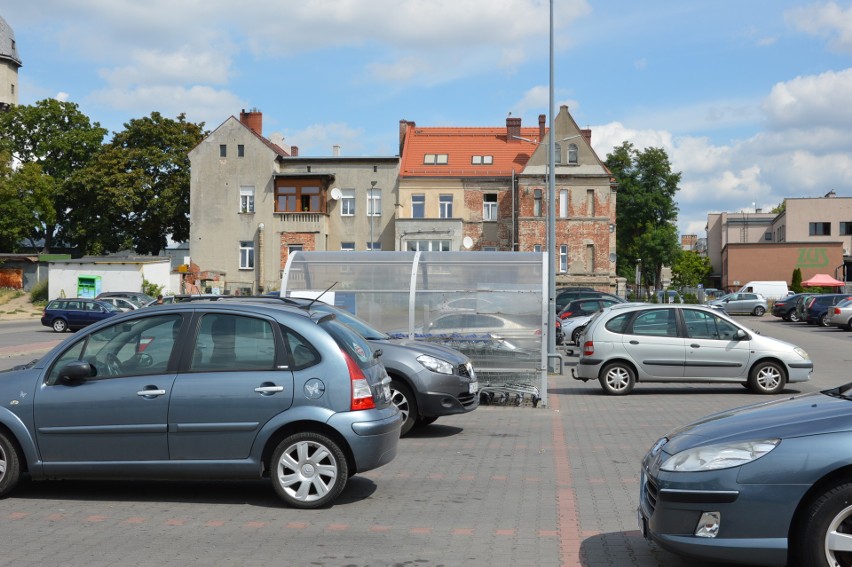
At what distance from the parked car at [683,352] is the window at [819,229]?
80520mm

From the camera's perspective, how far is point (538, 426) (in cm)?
1329

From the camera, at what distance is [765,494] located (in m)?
5.28

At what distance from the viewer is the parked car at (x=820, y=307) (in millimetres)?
46750

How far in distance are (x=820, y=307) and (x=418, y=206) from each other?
26.9m

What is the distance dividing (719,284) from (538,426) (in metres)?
99.0

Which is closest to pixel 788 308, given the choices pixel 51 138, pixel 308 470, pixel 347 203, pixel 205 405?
pixel 347 203

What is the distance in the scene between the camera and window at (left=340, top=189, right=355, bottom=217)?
64044 millimetres

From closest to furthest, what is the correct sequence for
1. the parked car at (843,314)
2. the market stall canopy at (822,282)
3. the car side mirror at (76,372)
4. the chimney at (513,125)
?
the car side mirror at (76,372) → the parked car at (843,314) → the chimney at (513,125) → the market stall canopy at (822,282)

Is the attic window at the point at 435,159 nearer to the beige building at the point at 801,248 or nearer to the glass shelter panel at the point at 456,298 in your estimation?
the beige building at the point at 801,248

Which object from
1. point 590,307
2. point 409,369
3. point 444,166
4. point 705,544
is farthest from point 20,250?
point 705,544

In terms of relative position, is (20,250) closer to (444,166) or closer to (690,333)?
(444,166)

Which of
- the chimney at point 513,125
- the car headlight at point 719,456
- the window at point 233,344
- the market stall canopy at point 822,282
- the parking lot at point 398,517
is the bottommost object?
the parking lot at point 398,517

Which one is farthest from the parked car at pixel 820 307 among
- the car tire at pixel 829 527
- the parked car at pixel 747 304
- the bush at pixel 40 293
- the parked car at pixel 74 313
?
the bush at pixel 40 293

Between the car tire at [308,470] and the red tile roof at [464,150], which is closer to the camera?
the car tire at [308,470]
